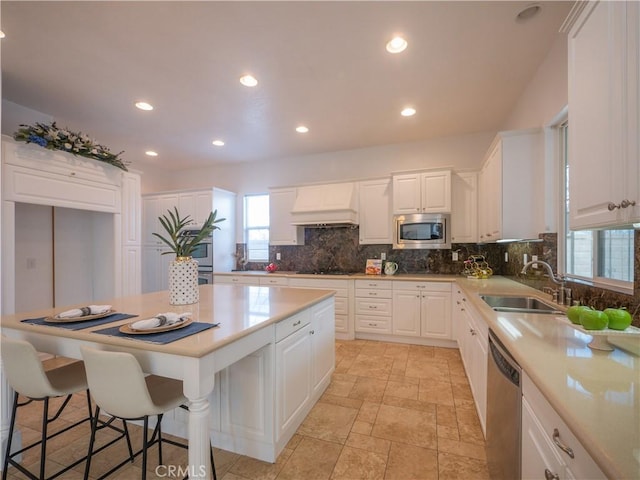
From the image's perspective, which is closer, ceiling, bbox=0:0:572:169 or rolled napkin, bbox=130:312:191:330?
rolled napkin, bbox=130:312:191:330

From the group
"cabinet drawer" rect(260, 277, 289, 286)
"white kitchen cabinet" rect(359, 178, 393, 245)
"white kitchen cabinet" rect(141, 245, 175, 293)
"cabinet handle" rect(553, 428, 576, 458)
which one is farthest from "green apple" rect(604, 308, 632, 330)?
"white kitchen cabinet" rect(141, 245, 175, 293)

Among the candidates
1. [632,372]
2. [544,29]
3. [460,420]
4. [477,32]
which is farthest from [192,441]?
[544,29]

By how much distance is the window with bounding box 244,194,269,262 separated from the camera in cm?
534

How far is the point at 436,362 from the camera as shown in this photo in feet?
10.5

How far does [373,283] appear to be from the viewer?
389cm

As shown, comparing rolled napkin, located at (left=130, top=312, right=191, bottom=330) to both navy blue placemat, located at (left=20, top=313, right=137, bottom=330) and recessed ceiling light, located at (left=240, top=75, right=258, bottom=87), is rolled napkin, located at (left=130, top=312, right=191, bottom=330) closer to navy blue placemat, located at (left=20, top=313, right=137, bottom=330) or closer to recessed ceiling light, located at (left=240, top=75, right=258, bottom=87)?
navy blue placemat, located at (left=20, top=313, right=137, bottom=330)

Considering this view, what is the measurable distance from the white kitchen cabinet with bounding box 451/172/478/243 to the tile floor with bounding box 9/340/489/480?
1830mm

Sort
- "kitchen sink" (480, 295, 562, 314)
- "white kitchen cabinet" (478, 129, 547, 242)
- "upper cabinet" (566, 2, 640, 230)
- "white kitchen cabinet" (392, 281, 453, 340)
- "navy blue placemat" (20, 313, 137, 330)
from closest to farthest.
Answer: "upper cabinet" (566, 2, 640, 230) → "navy blue placemat" (20, 313, 137, 330) → "kitchen sink" (480, 295, 562, 314) → "white kitchen cabinet" (478, 129, 547, 242) → "white kitchen cabinet" (392, 281, 453, 340)

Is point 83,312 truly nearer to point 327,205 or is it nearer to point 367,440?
point 367,440

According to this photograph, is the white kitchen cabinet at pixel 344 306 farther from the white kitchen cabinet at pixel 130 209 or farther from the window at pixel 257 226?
the white kitchen cabinet at pixel 130 209

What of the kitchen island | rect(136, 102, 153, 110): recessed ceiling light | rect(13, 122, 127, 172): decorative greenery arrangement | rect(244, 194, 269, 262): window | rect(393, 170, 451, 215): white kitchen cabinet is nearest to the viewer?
the kitchen island

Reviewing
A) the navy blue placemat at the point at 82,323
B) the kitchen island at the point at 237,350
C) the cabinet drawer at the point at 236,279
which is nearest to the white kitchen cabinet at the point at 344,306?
the cabinet drawer at the point at 236,279

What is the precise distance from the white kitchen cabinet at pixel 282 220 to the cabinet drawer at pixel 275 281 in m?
A: 0.68

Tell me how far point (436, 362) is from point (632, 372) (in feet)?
8.07
